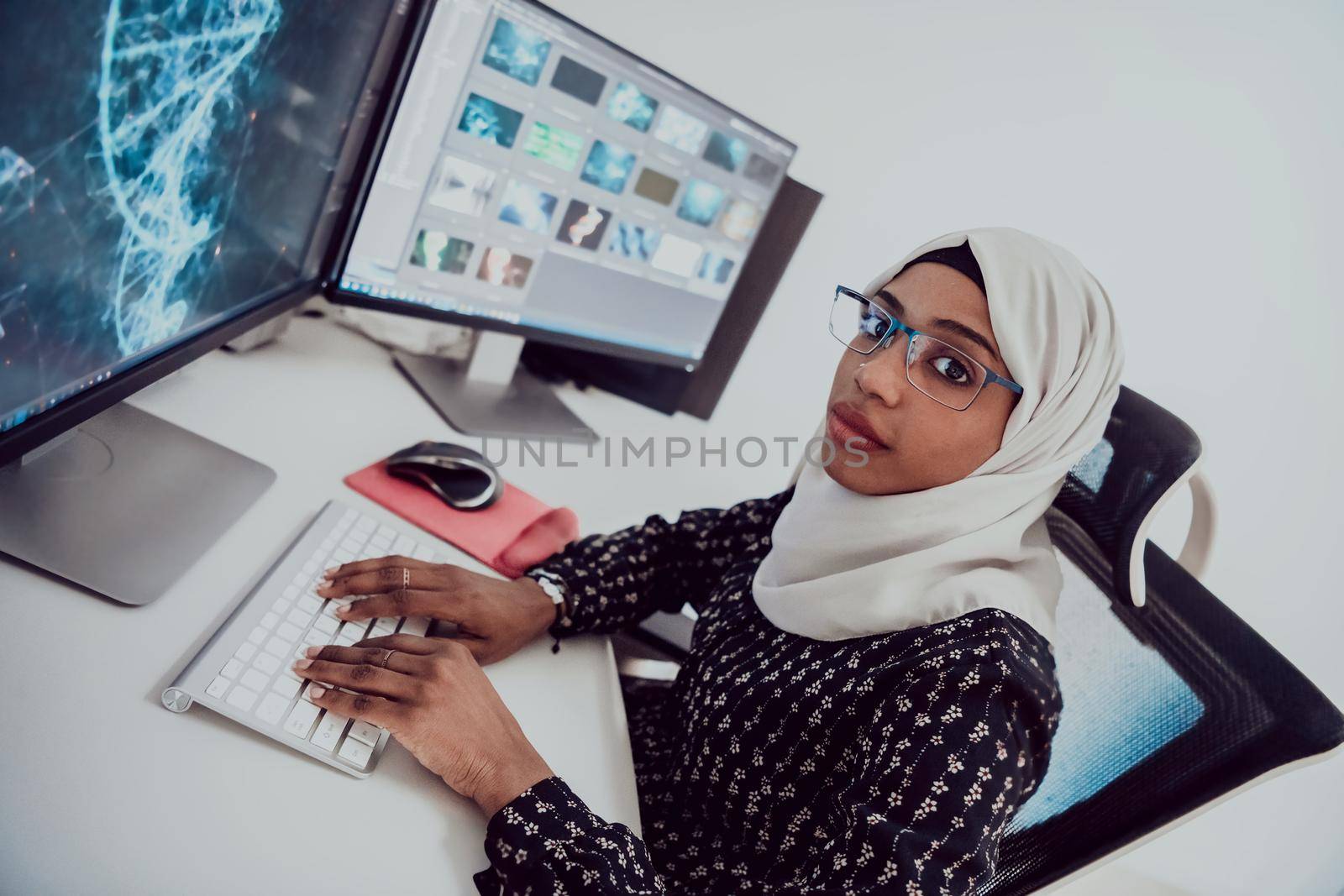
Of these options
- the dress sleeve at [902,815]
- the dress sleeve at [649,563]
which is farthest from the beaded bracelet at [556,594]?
the dress sleeve at [902,815]

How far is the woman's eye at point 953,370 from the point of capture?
0.75 metres

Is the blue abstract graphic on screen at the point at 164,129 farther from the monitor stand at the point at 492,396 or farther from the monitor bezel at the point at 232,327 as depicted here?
the monitor stand at the point at 492,396

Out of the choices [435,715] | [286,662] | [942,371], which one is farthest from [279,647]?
[942,371]

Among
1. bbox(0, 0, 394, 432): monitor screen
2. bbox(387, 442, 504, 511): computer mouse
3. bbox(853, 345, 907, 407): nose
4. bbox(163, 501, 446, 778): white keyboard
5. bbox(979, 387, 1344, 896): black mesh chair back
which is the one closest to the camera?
bbox(0, 0, 394, 432): monitor screen

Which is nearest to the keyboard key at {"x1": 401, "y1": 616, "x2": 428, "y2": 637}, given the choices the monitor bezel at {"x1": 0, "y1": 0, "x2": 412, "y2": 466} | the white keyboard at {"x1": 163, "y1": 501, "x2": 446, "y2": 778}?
the white keyboard at {"x1": 163, "y1": 501, "x2": 446, "y2": 778}

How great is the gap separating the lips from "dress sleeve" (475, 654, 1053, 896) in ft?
0.79

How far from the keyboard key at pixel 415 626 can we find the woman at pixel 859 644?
0.02 m

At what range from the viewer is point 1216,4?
1281mm

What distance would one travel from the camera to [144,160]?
0.51 metres

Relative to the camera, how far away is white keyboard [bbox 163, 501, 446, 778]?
513 mm

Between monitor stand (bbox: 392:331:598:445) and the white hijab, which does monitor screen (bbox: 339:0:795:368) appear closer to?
monitor stand (bbox: 392:331:598:445)

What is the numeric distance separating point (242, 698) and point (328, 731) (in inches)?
2.4

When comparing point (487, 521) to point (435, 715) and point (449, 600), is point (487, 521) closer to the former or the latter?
point (449, 600)

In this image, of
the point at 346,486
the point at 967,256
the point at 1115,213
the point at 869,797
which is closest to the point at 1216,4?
the point at 1115,213
